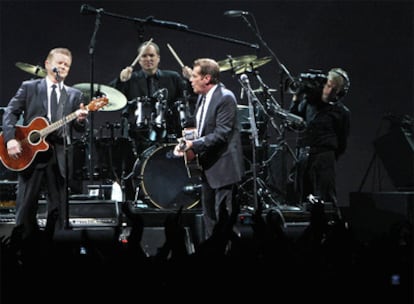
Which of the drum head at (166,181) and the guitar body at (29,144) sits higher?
the guitar body at (29,144)

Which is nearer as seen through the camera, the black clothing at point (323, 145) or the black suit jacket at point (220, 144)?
the black suit jacket at point (220, 144)

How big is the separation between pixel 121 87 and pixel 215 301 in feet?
→ 23.5

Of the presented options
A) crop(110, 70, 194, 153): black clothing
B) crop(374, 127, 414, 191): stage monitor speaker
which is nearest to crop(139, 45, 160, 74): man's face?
crop(110, 70, 194, 153): black clothing

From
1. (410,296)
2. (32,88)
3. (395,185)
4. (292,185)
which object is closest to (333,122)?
(292,185)

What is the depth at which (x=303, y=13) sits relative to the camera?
31.5 feet

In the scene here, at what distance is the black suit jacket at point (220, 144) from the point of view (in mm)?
5266

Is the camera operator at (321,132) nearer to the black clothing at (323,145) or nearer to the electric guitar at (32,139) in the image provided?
the black clothing at (323,145)

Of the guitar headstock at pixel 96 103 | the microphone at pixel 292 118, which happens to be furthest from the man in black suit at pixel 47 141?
the microphone at pixel 292 118

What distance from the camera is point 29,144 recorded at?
5746 millimetres

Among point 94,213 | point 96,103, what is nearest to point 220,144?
point 96,103

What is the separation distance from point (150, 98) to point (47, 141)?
7.85 feet

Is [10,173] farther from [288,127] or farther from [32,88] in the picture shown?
[288,127]

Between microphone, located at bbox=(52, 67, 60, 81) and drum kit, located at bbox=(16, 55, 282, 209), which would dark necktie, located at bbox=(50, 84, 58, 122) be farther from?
drum kit, located at bbox=(16, 55, 282, 209)

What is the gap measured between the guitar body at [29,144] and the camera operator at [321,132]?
346 cm
